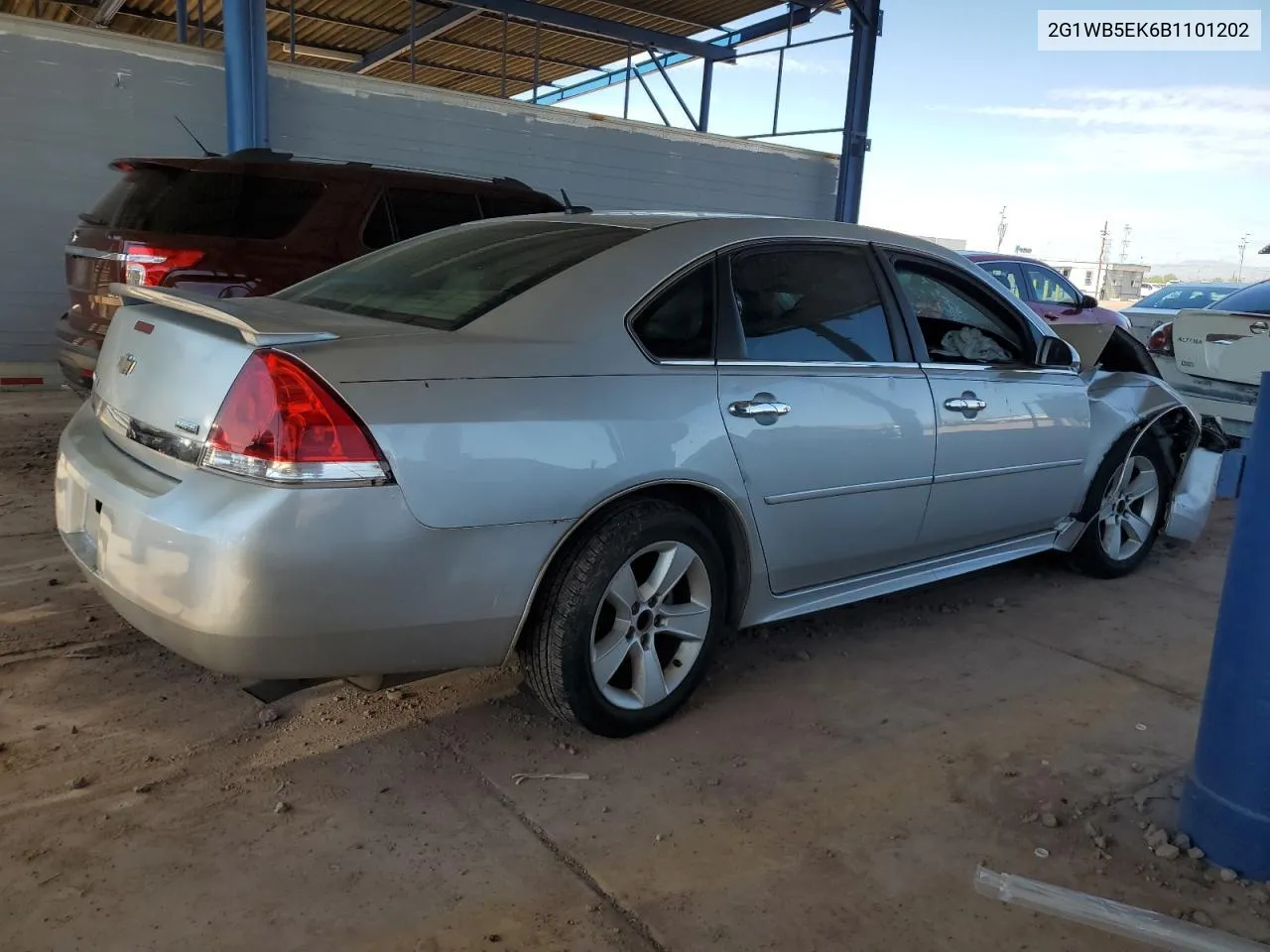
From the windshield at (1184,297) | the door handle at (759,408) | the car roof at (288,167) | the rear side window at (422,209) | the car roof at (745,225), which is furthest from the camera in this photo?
the windshield at (1184,297)

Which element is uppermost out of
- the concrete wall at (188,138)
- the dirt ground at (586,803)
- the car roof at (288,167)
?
the concrete wall at (188,138)

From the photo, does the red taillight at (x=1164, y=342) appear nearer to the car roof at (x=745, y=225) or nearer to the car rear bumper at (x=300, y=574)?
the car roof at (x=745, y=225)

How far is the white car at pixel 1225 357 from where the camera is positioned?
6.23 meters

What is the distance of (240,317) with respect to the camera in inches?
103

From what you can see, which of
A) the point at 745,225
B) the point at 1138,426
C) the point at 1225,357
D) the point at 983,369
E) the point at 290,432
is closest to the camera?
the point at 290,432

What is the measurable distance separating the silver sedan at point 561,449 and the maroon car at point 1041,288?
730 centimetres

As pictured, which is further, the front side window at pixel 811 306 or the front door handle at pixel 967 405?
the front door handle at pixel 967 405

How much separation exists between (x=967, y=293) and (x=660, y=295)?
1.67 m

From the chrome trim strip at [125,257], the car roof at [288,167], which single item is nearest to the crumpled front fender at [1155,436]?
the car roof at [288,167]

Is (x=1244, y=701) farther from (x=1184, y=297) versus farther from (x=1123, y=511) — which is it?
(x=1184, y=297)

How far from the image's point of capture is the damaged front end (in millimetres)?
4660

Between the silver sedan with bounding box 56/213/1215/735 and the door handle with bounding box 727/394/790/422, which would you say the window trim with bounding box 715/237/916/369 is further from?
the door handle with bounding box 727/394/790/422

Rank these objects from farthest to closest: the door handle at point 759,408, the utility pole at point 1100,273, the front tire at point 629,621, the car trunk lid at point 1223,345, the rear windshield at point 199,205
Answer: the utility pole at point 1100,273
the car trunk lid at point 1223,345
the rear windshield at point 199,205
the door handle at point 759,408
the front tire at point 629,621

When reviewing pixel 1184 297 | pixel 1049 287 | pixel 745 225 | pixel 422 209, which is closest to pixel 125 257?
pixel 422 209
